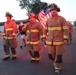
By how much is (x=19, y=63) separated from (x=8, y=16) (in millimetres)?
2208

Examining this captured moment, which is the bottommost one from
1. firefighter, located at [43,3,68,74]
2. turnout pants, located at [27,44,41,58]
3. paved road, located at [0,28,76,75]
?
paved road, located at [0,28,76,75]

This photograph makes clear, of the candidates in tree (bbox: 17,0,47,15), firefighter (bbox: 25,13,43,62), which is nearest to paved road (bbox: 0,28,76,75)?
firefighter (bbox: 25,13,43,62)

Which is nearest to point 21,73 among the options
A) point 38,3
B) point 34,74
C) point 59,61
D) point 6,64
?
point 34,74

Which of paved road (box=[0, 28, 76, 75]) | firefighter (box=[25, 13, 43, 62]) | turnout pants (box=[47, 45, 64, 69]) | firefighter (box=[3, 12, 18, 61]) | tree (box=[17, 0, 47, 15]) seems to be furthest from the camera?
tree (box=[17, 0, 47, 15])

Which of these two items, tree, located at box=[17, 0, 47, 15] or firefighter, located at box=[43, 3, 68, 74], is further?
tree, located at box=[17, 0, 47, 15]

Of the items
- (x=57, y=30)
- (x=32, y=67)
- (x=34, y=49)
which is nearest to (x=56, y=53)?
(x=57, y=30)

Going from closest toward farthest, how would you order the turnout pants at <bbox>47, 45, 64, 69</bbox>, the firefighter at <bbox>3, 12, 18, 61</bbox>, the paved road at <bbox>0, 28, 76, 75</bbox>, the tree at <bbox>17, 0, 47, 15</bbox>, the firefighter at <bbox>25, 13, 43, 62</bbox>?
the turnout pants at <bbox>47, 45, 64, 69</bbox>, the paved road at <bbox>0, 28, 76, 75</bbox>, the firefighter at <bbox>25, 13, 43, 62</bbox>, the firefighter at <bbox>3, 12, 18, 61</bbox>, the tree at <bbox>17, 0, 47, 15</bbox>

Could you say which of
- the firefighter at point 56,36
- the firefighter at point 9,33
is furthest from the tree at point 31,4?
the firefighter at point 56,36

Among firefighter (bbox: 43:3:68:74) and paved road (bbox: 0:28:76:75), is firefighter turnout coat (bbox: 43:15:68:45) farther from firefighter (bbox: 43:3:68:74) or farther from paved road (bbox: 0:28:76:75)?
paved road (bbox: 0:28:76:75)

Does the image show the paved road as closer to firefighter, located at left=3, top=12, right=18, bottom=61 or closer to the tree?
firefighter, located at left=3, top=12, right=18, bottom=61

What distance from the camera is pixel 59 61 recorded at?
9070mm

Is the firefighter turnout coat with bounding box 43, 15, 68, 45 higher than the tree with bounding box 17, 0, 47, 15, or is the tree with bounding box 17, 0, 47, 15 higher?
the tree with bounding box 17, 0, 47, 15

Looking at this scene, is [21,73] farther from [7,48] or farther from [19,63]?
[7,48]

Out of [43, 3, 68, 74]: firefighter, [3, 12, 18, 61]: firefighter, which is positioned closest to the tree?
[3, 12, 18, 61]: firefighter
